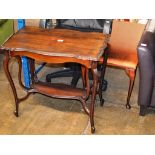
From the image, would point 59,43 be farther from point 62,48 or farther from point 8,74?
point 8,74

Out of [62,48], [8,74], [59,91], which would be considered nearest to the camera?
[62,48]

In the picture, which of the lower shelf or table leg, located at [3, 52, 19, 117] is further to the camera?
the lower shelf

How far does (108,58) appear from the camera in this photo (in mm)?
2160

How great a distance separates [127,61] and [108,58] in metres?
0.15

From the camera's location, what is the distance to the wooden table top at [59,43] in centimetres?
175

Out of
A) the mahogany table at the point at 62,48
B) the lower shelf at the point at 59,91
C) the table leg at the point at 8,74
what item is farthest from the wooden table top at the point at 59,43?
the lower shelf at the point at 59,91

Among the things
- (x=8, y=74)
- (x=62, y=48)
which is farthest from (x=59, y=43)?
(x=8, y=74)

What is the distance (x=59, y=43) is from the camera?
1.86 metres

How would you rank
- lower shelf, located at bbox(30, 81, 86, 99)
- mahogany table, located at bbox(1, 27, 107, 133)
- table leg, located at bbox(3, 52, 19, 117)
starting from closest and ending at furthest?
mahogany table, located at bbox(1, 27, 107, 133) < table leg, located at bbox(3, 52, 19, 117) < lower shelf, located at bbox(30, 81, 86, 99)

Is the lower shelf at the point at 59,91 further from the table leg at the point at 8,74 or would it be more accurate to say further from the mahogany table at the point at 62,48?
the table leg at the point at 8,74

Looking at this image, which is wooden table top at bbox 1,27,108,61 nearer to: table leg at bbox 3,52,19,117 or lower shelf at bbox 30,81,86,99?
table leg at bbox 3,52,19,117

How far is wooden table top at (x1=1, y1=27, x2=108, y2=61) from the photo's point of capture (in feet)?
5.74

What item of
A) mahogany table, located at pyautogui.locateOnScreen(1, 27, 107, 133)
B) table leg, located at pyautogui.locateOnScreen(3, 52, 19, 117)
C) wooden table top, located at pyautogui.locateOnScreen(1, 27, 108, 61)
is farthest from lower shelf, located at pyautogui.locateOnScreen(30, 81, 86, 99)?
wooden table top, located at pyautogui.locateOnScreen(1, 27, 108, 61)
